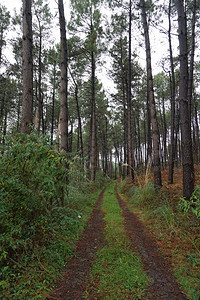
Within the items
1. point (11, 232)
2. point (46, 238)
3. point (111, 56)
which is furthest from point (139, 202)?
point (111, 56)

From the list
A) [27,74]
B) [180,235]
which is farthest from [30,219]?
[27,74]

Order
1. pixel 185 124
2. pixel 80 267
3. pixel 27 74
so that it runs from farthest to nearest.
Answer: pixel 185 124 → pixel 27 74 → pixel 80 267

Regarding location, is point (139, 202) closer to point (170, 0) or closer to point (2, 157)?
point (2, 157)

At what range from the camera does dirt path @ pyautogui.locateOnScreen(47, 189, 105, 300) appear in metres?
2.18

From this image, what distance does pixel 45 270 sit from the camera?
248 cm

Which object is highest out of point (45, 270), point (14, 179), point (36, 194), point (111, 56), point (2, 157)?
point (111, 56)

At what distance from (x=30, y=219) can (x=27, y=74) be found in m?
3.87

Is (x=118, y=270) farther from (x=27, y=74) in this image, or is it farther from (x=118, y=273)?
(x=27, y=74)

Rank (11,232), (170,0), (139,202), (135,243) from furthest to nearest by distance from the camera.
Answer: (170,0) < (139,202) < (135,243) < (11,232)

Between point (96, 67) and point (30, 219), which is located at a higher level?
point (96, 67)

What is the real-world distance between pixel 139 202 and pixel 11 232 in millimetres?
5601

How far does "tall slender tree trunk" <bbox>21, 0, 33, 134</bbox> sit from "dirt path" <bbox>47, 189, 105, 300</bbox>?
3.08 m

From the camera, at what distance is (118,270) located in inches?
103

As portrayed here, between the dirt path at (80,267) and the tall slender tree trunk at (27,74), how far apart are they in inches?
121
